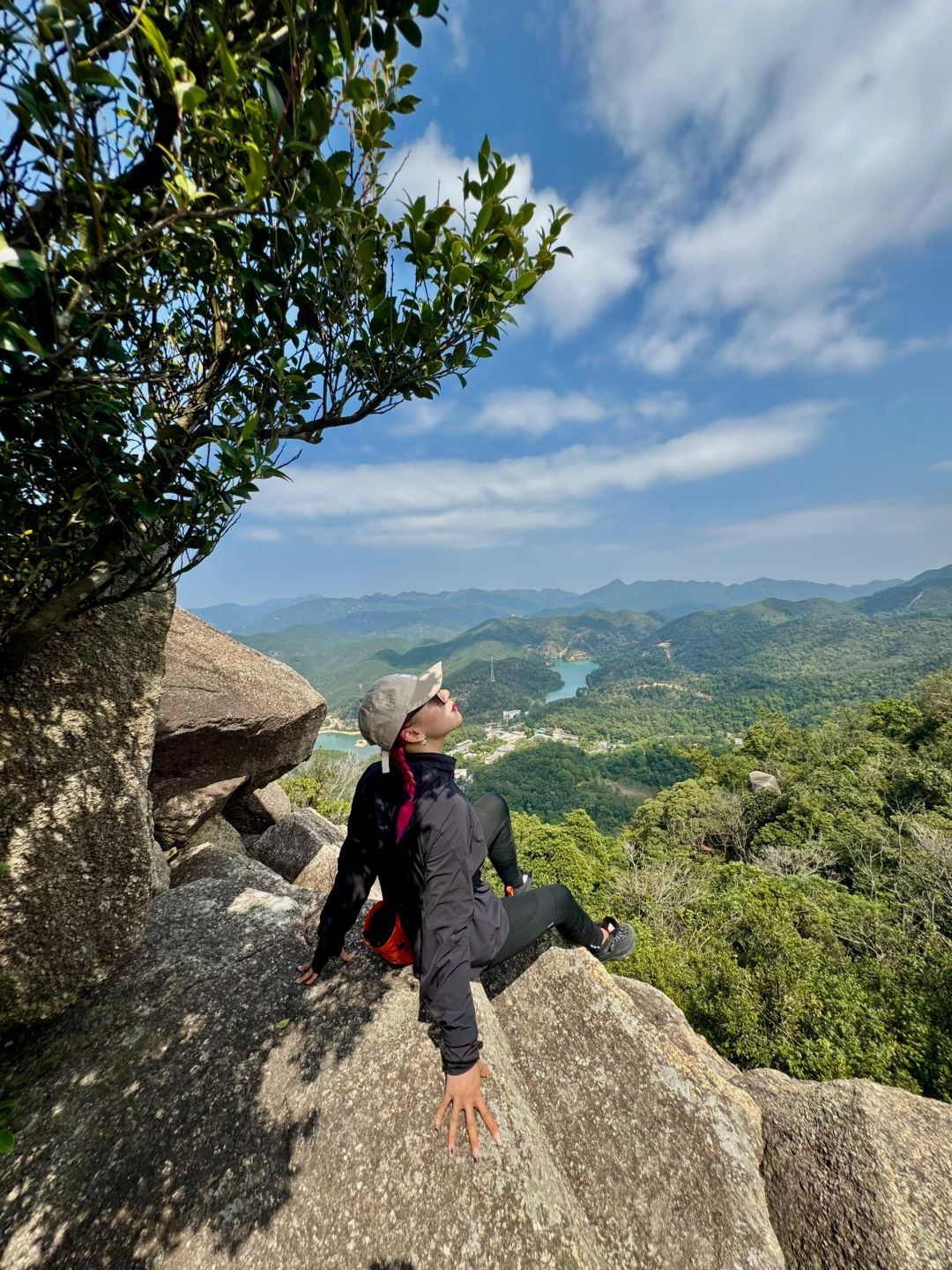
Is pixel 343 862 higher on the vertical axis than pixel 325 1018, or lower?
higher

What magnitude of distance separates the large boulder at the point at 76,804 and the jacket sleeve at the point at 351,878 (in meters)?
1.98

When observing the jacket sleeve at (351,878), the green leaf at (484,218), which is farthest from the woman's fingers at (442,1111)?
the green leaf at (484,218)

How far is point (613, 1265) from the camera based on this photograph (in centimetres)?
334

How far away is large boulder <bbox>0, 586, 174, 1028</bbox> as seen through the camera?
12.3 feet

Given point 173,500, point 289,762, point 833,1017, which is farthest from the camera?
point 833,1017

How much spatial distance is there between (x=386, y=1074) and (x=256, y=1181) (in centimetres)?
94

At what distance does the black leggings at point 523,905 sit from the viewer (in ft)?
13.5

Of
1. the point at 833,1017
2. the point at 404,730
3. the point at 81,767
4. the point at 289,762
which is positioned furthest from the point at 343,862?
the point at 833,1017

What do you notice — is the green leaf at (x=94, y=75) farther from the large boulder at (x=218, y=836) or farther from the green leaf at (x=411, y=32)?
the large boulder at (x=218, y=836)

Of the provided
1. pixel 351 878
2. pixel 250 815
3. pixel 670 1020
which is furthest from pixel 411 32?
pixel 250 815

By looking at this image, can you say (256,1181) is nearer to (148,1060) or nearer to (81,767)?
(148,1060)

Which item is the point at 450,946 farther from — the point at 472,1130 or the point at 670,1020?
the point at 670,1020

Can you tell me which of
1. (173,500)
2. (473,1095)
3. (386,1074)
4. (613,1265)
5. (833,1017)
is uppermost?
(173,500)

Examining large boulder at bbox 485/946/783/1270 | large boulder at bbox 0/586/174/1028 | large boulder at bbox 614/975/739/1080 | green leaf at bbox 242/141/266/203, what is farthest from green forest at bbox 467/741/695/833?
green leaf at bbox 242/141/266/203
